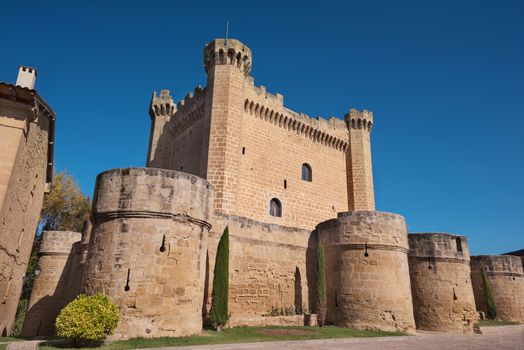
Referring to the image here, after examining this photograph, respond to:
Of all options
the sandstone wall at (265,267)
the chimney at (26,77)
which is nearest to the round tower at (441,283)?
the sandstone wall at (265,267)

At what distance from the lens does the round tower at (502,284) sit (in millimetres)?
22297

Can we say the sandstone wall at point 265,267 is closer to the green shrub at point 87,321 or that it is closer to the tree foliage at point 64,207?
the green shrub at point 87,321

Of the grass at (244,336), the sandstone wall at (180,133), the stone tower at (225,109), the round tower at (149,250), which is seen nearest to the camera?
the grass at (244,336)

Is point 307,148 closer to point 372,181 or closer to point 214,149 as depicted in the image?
point 372,181

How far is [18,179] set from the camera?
35.8ft

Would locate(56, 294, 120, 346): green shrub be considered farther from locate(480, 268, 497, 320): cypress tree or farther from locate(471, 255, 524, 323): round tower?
locate(471, 255, 524, 323): round tower

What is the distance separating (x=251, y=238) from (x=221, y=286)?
9.71 feet

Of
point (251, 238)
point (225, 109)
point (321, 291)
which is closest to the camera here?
point (321, 291)

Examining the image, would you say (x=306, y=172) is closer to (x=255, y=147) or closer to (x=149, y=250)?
(x=255, y=147)

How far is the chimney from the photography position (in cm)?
1258

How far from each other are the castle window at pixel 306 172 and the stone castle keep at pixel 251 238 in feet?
0.28

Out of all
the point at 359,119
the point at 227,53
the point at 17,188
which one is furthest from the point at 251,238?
the point at 359,119

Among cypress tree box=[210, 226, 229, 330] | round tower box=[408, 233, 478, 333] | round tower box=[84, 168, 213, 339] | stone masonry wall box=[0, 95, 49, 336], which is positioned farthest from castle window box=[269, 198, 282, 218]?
stone masonry wall box=[0, 95, 49, 336]

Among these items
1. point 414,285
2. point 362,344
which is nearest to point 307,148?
point 414,285
